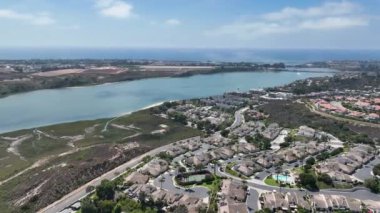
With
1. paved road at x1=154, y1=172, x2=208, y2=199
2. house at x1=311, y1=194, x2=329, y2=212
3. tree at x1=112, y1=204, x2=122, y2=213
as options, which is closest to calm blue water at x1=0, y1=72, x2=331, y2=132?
paved road at x1=154, y1=172, x2=208, y2=199

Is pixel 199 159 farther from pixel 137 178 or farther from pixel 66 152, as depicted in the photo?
pixel 66 152

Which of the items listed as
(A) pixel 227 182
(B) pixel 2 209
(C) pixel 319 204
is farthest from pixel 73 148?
(C) pixel 319 204

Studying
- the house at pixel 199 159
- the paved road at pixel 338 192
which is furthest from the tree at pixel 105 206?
the paved road at pixel 338 192

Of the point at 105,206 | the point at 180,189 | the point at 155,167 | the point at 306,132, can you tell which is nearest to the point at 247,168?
the point at 180,189

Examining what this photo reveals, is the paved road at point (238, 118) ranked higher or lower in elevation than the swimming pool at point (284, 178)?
lower

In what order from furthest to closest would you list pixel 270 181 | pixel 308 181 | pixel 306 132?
pixel 306 132 < pixel 270 181 < pixel 308 181

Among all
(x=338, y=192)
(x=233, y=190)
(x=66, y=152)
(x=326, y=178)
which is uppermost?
(x=233, y=190)

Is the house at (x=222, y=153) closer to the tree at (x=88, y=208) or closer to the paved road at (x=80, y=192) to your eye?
the paved road at (x=80, y=192)
